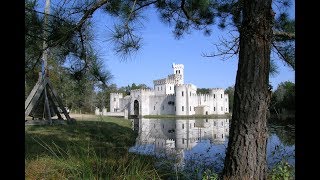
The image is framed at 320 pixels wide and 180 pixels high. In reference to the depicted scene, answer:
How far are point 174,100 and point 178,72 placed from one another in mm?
6068

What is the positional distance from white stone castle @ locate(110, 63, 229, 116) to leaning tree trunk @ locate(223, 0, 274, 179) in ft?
148

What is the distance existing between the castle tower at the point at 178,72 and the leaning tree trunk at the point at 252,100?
49.7 metres

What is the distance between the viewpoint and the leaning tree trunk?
2535mm

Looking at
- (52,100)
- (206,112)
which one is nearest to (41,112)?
(52,100)

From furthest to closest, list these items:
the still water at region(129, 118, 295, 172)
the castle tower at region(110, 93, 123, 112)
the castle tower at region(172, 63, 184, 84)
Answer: the castle tower at region(110, 93, 123, 112) < the castle tower at region(172, 63, 184, 84) < the still water at region(129, 118, 295, 172)

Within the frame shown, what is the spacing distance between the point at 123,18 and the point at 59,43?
718 mm

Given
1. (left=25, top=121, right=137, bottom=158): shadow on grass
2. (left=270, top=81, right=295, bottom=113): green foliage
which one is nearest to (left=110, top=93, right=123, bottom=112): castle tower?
(left=270, top=81, right=295, bottom=113): green foliage

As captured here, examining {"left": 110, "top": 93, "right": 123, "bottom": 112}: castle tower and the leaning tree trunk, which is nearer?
the leaning tree trunk

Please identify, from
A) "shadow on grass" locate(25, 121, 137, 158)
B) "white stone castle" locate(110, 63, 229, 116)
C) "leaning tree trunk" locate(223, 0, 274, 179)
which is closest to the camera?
"leaning tree trunk" locate(223, 0, 274, 179)

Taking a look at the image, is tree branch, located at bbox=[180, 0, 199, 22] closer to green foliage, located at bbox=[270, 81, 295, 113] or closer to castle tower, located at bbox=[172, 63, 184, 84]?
green foliage, located at bbox=[270, 81, 295, 113]

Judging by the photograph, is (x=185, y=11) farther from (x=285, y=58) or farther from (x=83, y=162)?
(x=83, y=162)
